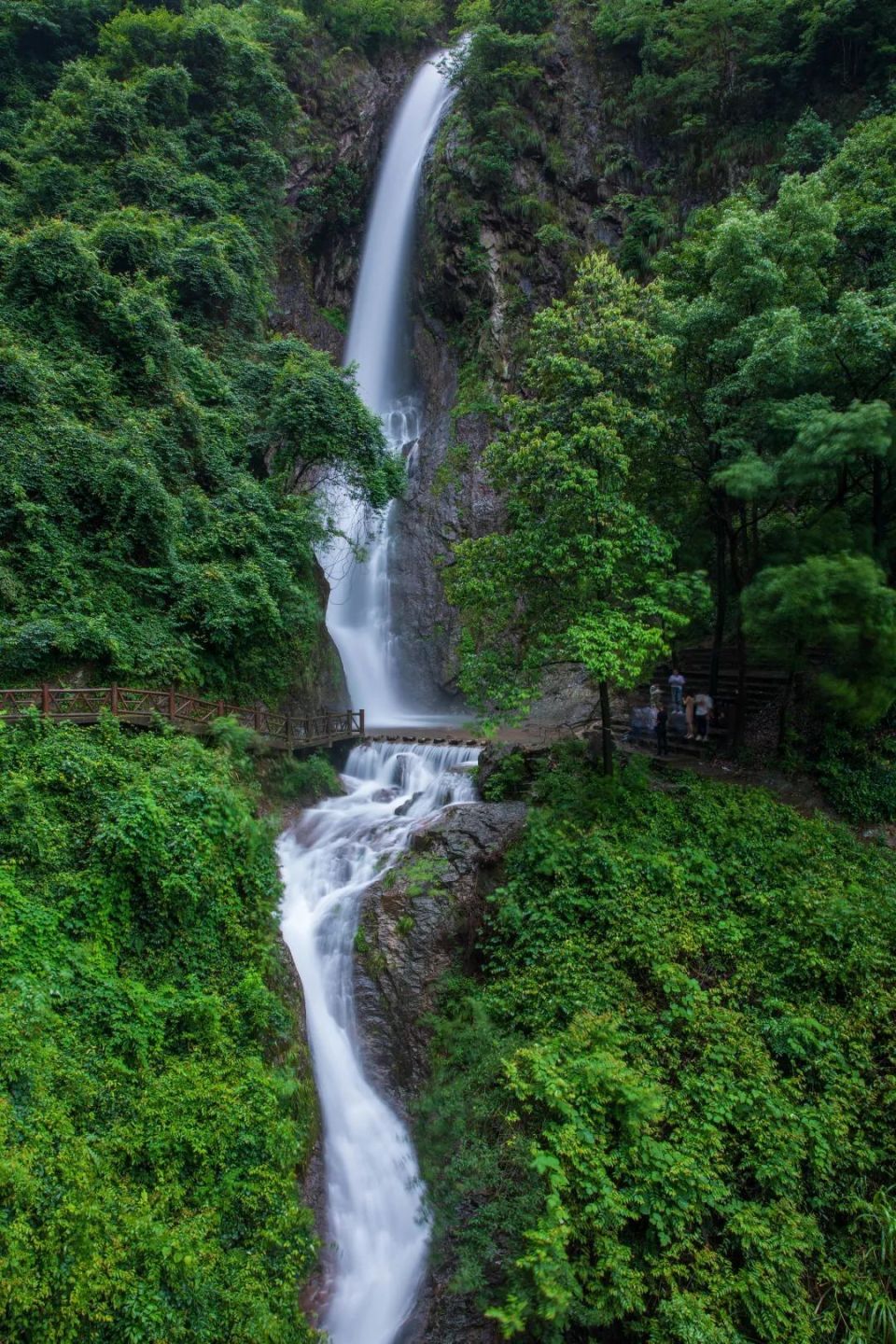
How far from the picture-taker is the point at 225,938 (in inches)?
352

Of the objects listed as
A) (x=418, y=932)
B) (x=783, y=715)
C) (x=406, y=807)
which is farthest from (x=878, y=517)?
(x=406, y=807)

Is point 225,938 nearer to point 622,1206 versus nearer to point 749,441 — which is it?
point 622,1206

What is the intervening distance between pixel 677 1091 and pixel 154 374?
1575 centimetres

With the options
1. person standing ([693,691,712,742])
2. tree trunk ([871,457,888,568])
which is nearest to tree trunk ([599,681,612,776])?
person standing ([693,691,712,742])

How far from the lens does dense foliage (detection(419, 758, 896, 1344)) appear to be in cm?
639

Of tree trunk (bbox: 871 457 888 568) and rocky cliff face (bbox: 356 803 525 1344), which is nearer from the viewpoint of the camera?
rocky cliff face (bbox: 356 803 525 1344)

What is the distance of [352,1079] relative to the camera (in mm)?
9508

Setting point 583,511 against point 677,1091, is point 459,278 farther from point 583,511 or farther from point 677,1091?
point 677,1091

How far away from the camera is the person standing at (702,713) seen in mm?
13625

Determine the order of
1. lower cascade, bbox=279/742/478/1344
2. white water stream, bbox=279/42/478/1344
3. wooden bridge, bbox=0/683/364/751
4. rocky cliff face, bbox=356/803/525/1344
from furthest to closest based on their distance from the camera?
wooden bridge, bbox=0/683/364/751 < rocky cliff face, bbox=356/803/525/1344 < white water stream, bbox=279/42/478/1344 < lower cascade, bbox=279/742/478/1344

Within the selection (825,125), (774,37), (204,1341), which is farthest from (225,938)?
(774,37)

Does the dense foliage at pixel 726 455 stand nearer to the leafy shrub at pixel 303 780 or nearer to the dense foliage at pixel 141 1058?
the dense foliage at pixel 141 1058

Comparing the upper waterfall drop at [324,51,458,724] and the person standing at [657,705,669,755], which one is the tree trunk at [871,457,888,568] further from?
the upper waterfall drop at [324,51,458,724]

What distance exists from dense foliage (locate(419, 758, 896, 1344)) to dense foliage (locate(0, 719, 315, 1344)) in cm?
207
